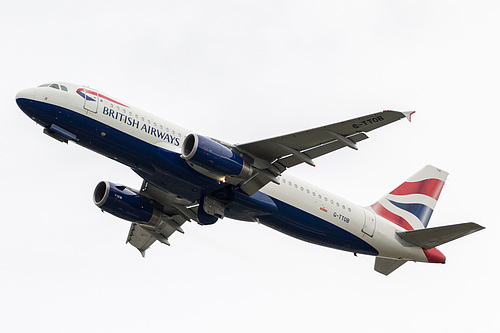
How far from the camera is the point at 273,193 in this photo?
35.1 meters

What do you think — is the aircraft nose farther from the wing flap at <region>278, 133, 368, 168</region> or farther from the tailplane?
the tailplane

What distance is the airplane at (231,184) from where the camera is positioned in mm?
31594

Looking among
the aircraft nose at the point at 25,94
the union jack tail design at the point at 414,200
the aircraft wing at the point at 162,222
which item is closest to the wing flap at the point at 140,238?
the aircraft wing at the point at 162,222

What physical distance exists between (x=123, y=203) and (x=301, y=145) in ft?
36.1

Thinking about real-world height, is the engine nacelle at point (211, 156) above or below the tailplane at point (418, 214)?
below

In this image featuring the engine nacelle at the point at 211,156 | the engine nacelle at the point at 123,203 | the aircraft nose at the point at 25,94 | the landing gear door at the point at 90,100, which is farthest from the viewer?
the engine nacelle at the point at 123,203

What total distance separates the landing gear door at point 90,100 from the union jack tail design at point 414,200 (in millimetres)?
16165

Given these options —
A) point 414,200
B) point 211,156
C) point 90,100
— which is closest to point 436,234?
point 414,200

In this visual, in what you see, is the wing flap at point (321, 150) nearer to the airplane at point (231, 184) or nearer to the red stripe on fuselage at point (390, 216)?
the airplane at point (231, 184)

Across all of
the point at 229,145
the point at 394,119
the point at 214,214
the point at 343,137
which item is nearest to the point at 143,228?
the point at 214,214

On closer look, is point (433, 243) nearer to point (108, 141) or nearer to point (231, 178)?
point (231, 178)

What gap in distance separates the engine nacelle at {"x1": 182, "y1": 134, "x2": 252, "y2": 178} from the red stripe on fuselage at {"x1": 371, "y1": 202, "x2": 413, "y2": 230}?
408 inches

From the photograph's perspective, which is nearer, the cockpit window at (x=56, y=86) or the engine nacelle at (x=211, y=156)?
the engine nacelle at (x=211, y=156)

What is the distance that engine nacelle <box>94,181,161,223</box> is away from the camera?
3816 cm
